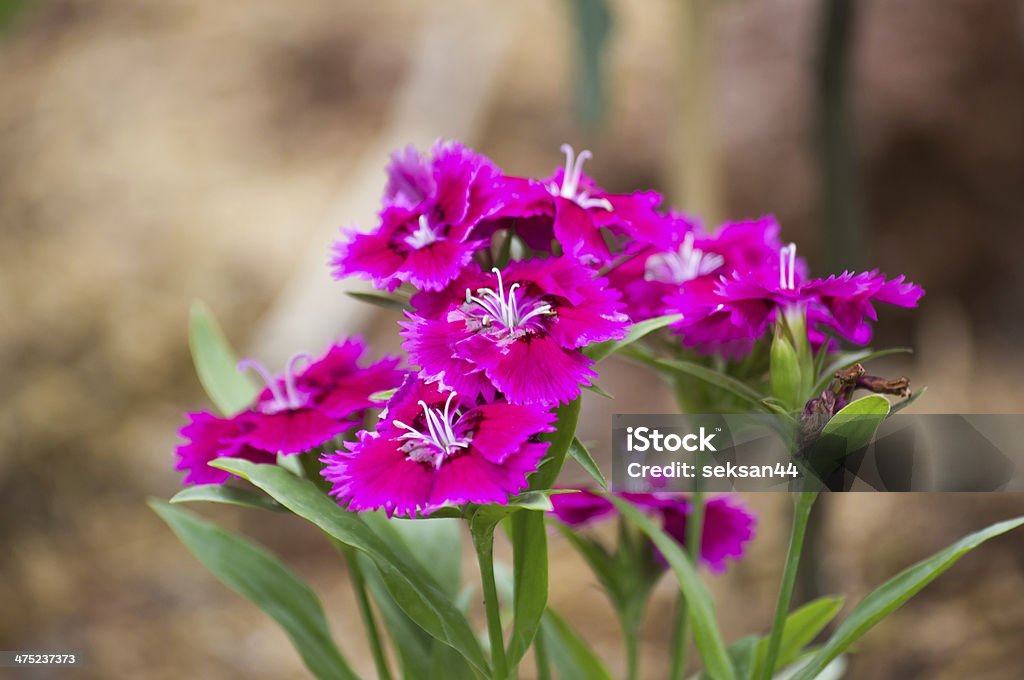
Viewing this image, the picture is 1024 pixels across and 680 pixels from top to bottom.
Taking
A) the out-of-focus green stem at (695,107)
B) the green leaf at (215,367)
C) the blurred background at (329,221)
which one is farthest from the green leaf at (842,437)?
the blurred background at (329,221)

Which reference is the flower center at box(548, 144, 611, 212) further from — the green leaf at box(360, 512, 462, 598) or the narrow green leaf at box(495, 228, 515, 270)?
the green leaf at box(360, 512, 462, 598)

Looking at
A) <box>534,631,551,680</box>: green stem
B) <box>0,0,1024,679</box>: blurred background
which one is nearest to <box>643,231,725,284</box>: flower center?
<box>534,631,551,680</box>: green stem

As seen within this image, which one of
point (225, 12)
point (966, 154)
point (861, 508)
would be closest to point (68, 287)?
point (225, 12)

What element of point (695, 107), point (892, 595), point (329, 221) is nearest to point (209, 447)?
point (892, 595)

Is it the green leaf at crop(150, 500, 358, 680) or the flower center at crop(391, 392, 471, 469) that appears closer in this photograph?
the flower center at crop(391, 392, 471, 469)

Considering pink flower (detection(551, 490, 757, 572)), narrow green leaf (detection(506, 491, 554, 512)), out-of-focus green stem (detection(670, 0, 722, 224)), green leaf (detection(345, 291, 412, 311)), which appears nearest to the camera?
narrow green leaf (detection(506, 491, 554, 512))

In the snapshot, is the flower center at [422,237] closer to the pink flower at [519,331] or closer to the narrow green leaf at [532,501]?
the pink flower at [519,331]
